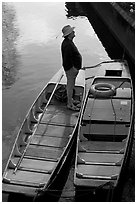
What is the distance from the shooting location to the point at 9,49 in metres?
23.4

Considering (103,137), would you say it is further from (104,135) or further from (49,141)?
(49,141)

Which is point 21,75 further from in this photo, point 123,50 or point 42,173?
point 42,173

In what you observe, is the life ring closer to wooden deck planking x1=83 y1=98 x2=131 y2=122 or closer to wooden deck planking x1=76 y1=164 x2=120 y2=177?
wooden deck planking x1=83 y1=98 x2=131 y2=122

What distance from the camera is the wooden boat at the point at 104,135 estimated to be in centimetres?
904

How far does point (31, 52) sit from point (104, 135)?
13789 millimetres

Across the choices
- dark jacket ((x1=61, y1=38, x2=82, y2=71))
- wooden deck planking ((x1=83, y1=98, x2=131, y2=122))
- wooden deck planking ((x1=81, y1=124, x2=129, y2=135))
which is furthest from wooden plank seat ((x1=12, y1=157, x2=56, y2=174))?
dark jacket ((x1=61, y1=38, x2=82, y2=71))

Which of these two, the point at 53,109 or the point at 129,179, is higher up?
the point at 53,109

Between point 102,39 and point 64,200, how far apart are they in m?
18.0

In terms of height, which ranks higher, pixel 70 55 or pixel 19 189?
pixel 70 55

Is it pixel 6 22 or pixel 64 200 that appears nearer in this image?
pixel 64 200

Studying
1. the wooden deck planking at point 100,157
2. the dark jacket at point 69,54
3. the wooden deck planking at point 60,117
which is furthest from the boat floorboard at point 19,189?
the dark jacket at point 69,54

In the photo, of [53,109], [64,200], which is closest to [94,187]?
[64,200]

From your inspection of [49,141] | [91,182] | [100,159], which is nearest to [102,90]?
[49,141]

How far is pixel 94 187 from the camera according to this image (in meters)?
8.84
